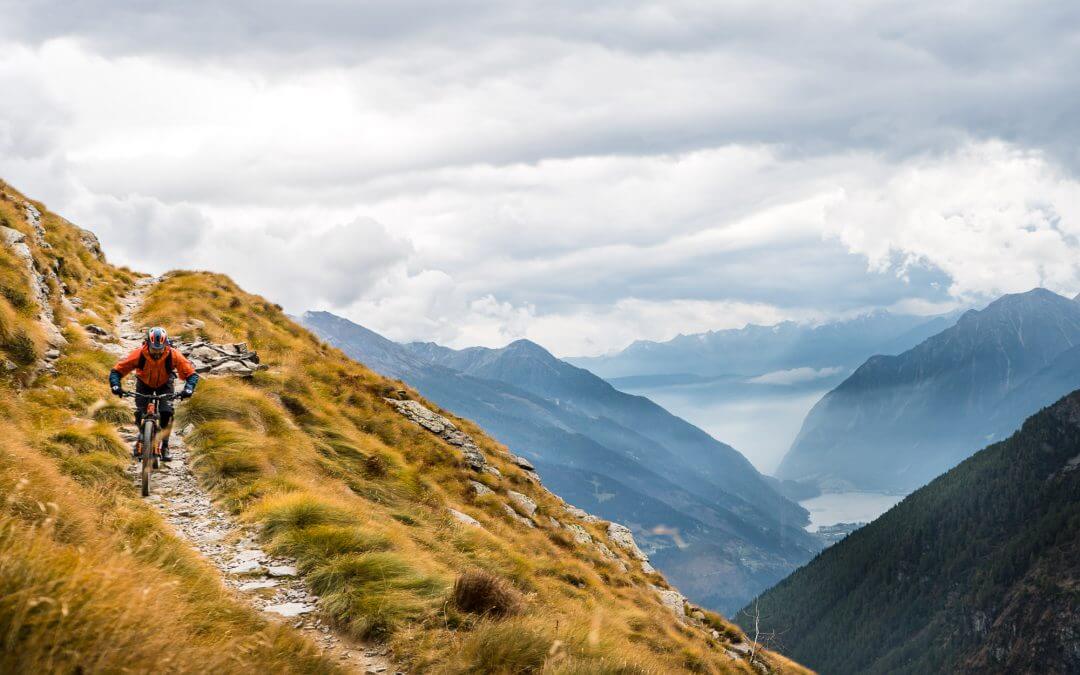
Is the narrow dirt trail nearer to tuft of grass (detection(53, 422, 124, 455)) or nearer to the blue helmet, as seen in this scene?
tuft of grass (detection(53, 422, 124, 455))

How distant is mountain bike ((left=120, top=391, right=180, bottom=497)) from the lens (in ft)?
43.8

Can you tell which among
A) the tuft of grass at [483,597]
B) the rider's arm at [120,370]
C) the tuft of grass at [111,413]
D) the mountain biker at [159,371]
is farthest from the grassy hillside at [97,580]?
the tuft of grass at [483,597]

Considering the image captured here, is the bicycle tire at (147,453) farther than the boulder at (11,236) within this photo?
No

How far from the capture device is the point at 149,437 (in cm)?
1384

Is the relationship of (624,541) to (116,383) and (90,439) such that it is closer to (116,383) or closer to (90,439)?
(90,439)

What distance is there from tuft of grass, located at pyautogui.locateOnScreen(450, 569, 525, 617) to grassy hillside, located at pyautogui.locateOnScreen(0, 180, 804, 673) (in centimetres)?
3

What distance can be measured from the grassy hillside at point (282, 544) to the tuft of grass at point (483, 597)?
0.09 feet

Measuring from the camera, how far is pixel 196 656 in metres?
5.18

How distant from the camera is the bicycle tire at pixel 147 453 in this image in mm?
13109

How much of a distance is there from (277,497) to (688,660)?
1564 centimetres

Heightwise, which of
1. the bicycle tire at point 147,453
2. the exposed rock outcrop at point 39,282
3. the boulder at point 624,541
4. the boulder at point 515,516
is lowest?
the boulder at point 624,541

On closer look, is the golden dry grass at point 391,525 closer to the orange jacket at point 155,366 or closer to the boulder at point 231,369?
the boulder at point 231,369

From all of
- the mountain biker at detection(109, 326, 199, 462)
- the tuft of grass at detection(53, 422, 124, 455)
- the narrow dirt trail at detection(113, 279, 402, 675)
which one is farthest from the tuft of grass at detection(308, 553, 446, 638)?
the tuft of grass at detection(53, 422, 124, 455)

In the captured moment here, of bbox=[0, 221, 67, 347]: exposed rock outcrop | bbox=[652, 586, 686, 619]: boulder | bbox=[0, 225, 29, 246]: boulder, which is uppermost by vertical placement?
bbox=[0, 225, 29, 246]: boulder
